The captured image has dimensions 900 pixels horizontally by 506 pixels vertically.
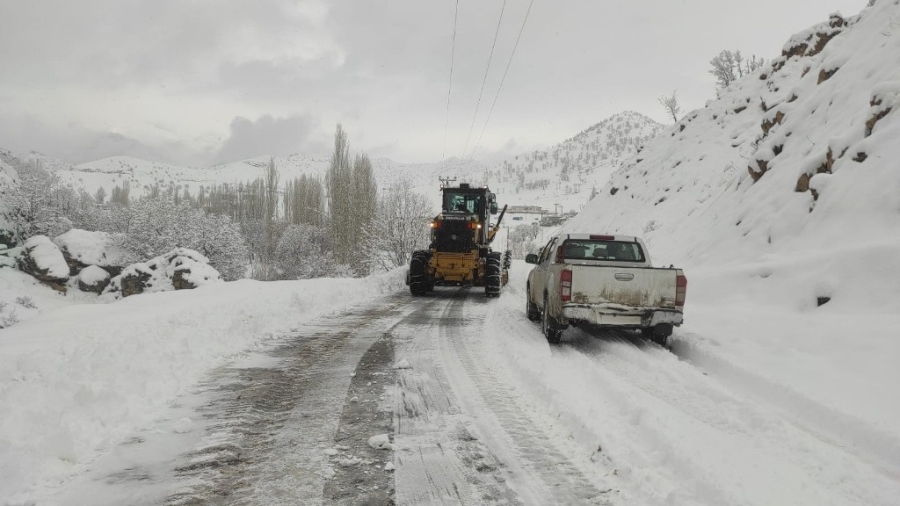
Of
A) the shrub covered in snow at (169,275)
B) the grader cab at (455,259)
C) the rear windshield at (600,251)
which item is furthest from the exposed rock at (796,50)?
the shrub covered in snow at (169,275)

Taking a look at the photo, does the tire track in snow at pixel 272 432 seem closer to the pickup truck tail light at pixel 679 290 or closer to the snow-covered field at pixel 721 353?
the snow-covered field at pixel 721 353

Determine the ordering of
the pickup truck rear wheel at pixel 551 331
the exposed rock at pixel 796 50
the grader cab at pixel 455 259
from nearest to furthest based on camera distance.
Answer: the pickup truck rear wheel at pixel 551 331, the grader cab at pixel 455 259, the exposed rock at pixel 796 50

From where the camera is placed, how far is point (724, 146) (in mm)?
23719

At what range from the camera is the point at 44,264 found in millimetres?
29938

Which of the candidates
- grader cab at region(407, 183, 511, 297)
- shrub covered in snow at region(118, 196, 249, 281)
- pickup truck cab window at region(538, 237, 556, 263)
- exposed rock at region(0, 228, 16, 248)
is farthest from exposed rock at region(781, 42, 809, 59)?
exposed rock at region(0, 228, 16, 248)

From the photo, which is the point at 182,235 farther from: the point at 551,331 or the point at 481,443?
the point at 481,443

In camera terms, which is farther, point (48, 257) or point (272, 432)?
point (48, 257)

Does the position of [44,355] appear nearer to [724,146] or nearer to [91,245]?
[724,146]

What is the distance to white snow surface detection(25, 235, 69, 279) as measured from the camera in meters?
30.0

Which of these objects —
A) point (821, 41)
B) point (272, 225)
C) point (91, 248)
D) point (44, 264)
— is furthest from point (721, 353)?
point (272, 225)

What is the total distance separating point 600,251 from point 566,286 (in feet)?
6.02

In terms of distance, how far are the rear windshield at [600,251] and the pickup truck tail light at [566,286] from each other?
4.70ft

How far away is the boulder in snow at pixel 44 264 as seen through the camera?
98.1ft

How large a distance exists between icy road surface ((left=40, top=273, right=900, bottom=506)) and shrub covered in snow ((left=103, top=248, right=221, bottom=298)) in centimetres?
2076
